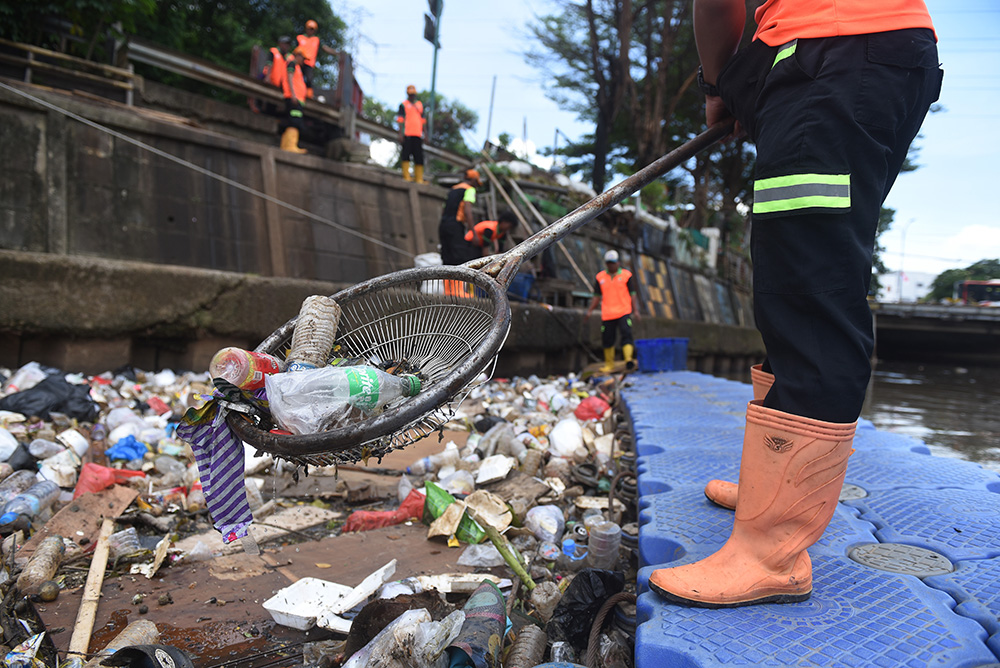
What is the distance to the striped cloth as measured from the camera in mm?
1351

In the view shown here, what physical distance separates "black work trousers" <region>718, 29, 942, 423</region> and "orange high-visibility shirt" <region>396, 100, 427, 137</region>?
323 inches

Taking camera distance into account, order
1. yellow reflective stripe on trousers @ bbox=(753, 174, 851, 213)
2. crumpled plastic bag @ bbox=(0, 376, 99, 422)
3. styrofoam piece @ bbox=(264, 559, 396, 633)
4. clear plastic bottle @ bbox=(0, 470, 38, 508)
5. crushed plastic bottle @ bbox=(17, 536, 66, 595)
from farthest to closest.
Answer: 1. crumpled plastic bag @ bbox=(0, 376, 99, 422)
2. clear plastic bottle @ bbox=(0, 470, 38, 508)
3. crushed plastic bottle @ bbox=(17, 536, 66, 595)
4. styrofoam piece @ bbox=(264, 559, 396, 633)
5. yellow reflective stripe on trousers @ bbox=(753, 174, 851, 213)

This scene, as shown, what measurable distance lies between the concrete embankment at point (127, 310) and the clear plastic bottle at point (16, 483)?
2.28m

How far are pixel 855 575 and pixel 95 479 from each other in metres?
2.85

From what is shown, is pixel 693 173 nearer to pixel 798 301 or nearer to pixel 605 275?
pixel 605 275

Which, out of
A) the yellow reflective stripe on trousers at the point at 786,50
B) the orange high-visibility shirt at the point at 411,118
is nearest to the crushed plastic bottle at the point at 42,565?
the yellow reflective stripe on trousers at the point at 786,50

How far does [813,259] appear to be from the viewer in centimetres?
119

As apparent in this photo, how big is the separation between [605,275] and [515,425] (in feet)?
12.1

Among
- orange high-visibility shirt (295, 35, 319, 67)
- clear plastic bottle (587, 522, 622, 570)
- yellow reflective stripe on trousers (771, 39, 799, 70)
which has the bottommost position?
clear plastic bottle (587, 522, 622, 570)

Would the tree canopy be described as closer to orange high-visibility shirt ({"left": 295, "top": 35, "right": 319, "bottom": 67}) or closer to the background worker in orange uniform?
orange high-visibility shirt ({"left": 295, "top": 35, "right": 319, "bottom": 67})

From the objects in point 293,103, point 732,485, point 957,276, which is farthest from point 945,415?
point 957,276

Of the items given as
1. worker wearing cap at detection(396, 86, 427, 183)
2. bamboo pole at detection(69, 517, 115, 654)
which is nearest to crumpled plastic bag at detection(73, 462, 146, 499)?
bamboo pole at detection(69, 517, 115, 654)

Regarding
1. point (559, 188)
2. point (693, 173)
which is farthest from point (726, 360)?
point (693, 173)

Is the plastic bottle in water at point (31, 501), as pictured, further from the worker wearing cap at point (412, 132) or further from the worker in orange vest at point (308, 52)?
the worker in orange vest at point (308, 52)
